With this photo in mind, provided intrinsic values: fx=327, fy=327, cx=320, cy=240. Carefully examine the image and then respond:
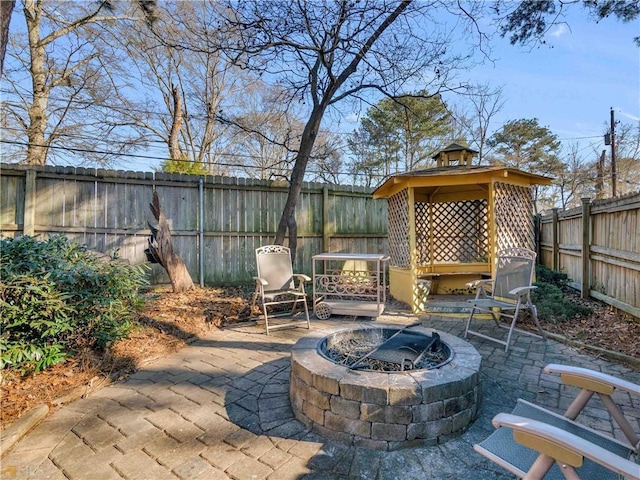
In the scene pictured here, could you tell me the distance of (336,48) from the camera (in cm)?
511

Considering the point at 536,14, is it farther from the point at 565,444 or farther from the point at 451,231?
the point at 565,444

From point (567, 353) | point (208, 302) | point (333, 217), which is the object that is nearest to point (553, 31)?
point (567, 353)

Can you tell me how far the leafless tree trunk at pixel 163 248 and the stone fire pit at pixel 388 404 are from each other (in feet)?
11.6

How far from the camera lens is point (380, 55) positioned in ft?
18.0

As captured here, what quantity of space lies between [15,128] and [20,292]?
333 inches

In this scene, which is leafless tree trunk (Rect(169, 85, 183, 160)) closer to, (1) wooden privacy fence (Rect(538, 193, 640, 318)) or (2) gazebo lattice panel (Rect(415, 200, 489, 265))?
(2) gazebo lattice panel (Rect(415, 200, 489, 265))

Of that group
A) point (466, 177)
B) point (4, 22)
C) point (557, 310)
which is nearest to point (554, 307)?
point (557, 310)

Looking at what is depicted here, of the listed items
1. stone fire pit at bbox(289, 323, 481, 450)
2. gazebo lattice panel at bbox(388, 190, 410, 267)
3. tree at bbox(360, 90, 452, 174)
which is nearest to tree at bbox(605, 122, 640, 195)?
tree at bbox(360, 90, 452, 174)

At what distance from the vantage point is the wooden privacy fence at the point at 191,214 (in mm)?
4926

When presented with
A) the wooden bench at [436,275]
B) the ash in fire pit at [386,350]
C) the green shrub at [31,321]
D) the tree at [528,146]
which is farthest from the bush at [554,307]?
the tree at [528,146]

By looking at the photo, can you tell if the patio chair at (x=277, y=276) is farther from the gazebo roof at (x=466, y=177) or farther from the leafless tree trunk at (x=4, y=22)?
the leafless tree trunk at (x=4, y=22)

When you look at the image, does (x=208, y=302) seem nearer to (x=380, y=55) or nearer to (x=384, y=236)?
(x=384, y=236)

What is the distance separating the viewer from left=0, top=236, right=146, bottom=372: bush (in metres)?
2.25

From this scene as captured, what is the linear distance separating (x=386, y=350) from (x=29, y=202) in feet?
18.2
